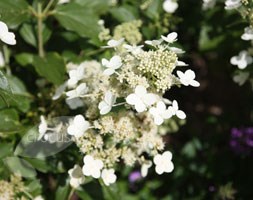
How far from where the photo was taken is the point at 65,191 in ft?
6.43

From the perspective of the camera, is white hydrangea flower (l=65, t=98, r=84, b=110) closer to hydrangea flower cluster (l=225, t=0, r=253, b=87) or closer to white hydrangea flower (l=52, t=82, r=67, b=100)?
white hydrangea flower (l=52, t=82, r=67, b=100)

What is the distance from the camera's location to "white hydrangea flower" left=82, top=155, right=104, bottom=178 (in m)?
1.63

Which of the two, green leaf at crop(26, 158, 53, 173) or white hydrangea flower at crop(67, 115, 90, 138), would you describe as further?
green leaf at crop(26, 158, 53, 173)

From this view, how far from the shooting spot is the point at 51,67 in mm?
2049

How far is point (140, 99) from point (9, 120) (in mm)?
599

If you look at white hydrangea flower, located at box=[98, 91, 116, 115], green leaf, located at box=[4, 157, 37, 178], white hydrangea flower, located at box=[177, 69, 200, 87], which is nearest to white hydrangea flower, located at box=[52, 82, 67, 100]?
green leaf, located at box=[4, 157, 37, 178]

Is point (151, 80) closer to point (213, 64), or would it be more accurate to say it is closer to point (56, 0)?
point (56, 0)

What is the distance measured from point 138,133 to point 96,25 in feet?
1.68

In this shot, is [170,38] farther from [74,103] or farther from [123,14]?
[123,14]

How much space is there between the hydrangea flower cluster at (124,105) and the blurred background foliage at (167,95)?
0.64ft

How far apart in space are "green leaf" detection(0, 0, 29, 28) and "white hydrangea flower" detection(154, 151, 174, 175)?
709mm

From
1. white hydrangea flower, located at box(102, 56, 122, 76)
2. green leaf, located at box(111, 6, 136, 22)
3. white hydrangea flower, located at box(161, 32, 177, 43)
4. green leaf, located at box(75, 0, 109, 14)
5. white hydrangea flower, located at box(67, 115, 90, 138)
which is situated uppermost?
white hydrangea flower, located at box(161, 32, 177, 43)

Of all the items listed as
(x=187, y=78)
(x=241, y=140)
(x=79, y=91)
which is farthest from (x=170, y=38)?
(x=241, y=140)

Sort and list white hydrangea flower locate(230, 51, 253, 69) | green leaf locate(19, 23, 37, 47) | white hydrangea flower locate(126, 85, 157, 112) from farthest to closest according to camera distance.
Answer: green leaf locate(19, 23, 37, 47)
white hydrangea flower locate(230, 51, 253, 69)
white hydrangea flower locate(126, 85, 157, 112)
